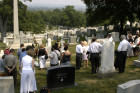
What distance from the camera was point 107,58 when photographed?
10023 millimetres

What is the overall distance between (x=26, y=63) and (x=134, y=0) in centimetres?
2577

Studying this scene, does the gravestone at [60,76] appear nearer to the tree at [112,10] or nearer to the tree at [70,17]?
the tree at [112,10]

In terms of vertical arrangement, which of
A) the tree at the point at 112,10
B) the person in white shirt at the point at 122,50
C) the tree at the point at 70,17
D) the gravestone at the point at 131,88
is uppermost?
the tree at the point at 70,17

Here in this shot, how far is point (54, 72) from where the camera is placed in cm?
843

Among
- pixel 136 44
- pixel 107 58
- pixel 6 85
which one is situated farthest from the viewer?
pixel 136 44

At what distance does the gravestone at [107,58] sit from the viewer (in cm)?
984

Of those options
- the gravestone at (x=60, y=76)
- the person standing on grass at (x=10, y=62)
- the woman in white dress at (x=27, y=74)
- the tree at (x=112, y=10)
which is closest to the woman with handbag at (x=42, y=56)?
the person standing on grass at (x=10, y=62)

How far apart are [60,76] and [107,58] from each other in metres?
2.58

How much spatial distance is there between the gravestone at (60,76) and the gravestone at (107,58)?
178 cm

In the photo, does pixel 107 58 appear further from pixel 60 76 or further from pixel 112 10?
pixel 112 10

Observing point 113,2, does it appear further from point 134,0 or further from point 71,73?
point 71,73

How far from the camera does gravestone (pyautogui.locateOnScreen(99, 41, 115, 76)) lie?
32.3 ft

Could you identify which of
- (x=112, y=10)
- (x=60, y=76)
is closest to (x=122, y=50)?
(x=60, y=76)

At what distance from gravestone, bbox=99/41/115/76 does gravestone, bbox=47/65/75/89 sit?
1784 millimetres
